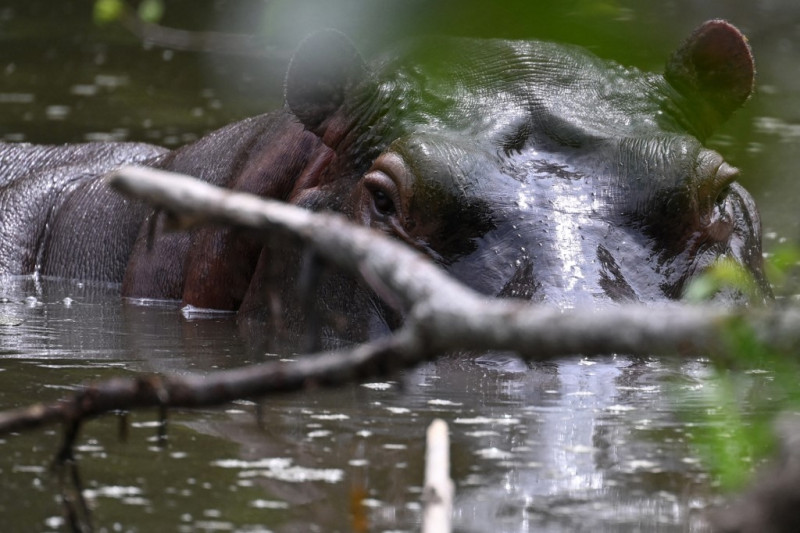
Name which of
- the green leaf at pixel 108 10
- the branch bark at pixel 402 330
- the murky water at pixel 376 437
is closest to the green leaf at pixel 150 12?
the green leaf at pixel 108 10

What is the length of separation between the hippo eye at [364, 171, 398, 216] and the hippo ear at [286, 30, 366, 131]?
1.78ft

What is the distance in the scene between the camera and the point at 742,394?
4059 mm

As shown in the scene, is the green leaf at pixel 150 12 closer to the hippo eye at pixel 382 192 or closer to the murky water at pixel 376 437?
the murky water at pixel 376 437

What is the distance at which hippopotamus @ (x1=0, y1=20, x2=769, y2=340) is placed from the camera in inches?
173

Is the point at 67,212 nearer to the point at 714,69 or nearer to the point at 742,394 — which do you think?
the point at 714,69

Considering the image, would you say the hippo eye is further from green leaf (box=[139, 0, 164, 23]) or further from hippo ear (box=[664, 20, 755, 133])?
green leaf (box=[139, 0, 164, 23])

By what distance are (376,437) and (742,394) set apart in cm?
121

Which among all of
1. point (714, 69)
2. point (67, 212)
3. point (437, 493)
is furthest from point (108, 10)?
point (67, 212)

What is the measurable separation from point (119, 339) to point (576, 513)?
2660mm

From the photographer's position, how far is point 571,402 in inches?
147

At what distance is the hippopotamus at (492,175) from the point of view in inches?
173

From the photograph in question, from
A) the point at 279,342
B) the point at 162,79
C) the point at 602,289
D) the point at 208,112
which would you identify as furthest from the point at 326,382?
the point at 162,79

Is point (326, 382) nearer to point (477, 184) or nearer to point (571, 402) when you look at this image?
point (571, 402)

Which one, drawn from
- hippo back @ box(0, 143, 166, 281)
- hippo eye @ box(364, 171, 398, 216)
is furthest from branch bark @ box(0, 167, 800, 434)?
hippo back @ box(0, 143, 166, 281)
